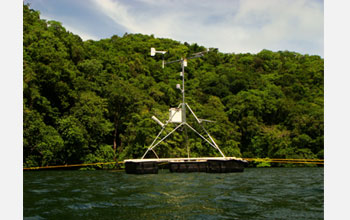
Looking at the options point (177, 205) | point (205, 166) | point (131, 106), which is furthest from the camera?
point (131, 106)

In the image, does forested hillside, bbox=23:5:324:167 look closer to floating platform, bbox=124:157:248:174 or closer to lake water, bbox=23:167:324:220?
floating platform, bbox=124:157:248:174

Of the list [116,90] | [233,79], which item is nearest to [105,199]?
[116,90]

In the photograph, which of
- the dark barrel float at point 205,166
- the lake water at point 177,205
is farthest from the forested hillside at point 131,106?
the lake water at point 177,205

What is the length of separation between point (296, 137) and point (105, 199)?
3490cm

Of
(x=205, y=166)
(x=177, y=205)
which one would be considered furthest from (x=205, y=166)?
(x=177, y=205)

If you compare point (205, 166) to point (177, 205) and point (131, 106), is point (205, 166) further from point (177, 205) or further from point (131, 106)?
point (131, 106)

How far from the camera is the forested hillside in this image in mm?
33844

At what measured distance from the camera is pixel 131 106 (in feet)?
131

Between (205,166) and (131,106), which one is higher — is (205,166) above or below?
below

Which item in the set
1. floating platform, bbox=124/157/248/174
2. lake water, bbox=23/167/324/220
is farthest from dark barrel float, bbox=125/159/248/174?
lake water, bbox=23/167/324/220

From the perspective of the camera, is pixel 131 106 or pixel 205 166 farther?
pixel 131 106

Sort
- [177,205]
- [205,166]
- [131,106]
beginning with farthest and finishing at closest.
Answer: [131,106], [205,166], [177,205]

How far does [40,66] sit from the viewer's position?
3519cm

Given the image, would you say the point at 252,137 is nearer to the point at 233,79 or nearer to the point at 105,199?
the point at 233,79
